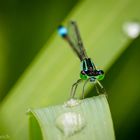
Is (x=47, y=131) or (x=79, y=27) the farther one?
(x=79, y=27)

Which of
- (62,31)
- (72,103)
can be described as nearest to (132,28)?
(62,31)

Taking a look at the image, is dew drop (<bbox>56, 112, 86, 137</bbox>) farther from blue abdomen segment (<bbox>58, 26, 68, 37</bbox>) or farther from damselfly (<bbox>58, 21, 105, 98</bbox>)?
blue abdomen segment (<bbox>58, 26, 68, 37</bbox>)

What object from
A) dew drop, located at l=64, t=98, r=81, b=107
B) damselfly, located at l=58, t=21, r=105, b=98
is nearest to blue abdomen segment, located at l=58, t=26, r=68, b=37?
damselfly, located at l=58, t=21, r=105, b=98

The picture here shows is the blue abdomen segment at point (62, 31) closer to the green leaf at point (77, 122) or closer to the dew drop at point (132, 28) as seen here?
the dew drop at point (132, 28)

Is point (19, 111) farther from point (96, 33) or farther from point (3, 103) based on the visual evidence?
point (96, 33)

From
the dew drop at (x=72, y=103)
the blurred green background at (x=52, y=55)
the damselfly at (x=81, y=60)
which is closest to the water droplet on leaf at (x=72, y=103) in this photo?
the dew drop at (x=72, y=103)

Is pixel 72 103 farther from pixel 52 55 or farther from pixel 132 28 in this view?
pixel 132 28

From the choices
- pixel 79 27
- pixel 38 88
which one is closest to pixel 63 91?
pixel 38 88
